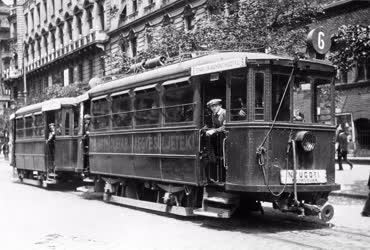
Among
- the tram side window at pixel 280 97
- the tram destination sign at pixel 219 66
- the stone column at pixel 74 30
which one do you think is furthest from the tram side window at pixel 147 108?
the stone column at pixel 74 30

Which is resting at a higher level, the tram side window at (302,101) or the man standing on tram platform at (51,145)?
the tram side window at (302,101)

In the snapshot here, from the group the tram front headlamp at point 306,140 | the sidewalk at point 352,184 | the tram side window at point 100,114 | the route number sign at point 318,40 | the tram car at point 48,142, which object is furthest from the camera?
the tram car at point 48,142

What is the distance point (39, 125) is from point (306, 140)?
12.0m

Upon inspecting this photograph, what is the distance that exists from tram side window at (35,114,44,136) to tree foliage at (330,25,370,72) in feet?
32.8

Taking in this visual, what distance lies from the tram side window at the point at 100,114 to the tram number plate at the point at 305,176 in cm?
576

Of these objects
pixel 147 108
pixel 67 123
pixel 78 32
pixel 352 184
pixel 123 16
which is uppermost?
pixel 78 32

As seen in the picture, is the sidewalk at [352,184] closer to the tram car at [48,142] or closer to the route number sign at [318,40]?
the route number sign at [318,40]

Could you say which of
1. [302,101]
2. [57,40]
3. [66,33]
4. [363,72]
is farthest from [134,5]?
[302,101]

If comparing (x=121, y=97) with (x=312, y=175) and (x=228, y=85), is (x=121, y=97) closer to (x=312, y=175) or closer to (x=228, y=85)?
(x=228, y=85)

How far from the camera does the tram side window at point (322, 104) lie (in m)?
9.95

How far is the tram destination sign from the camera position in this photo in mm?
9281

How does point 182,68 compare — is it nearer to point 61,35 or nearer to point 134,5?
point 134,5

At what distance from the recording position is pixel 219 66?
378 inches

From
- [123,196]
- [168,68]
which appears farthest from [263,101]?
[123,196]
